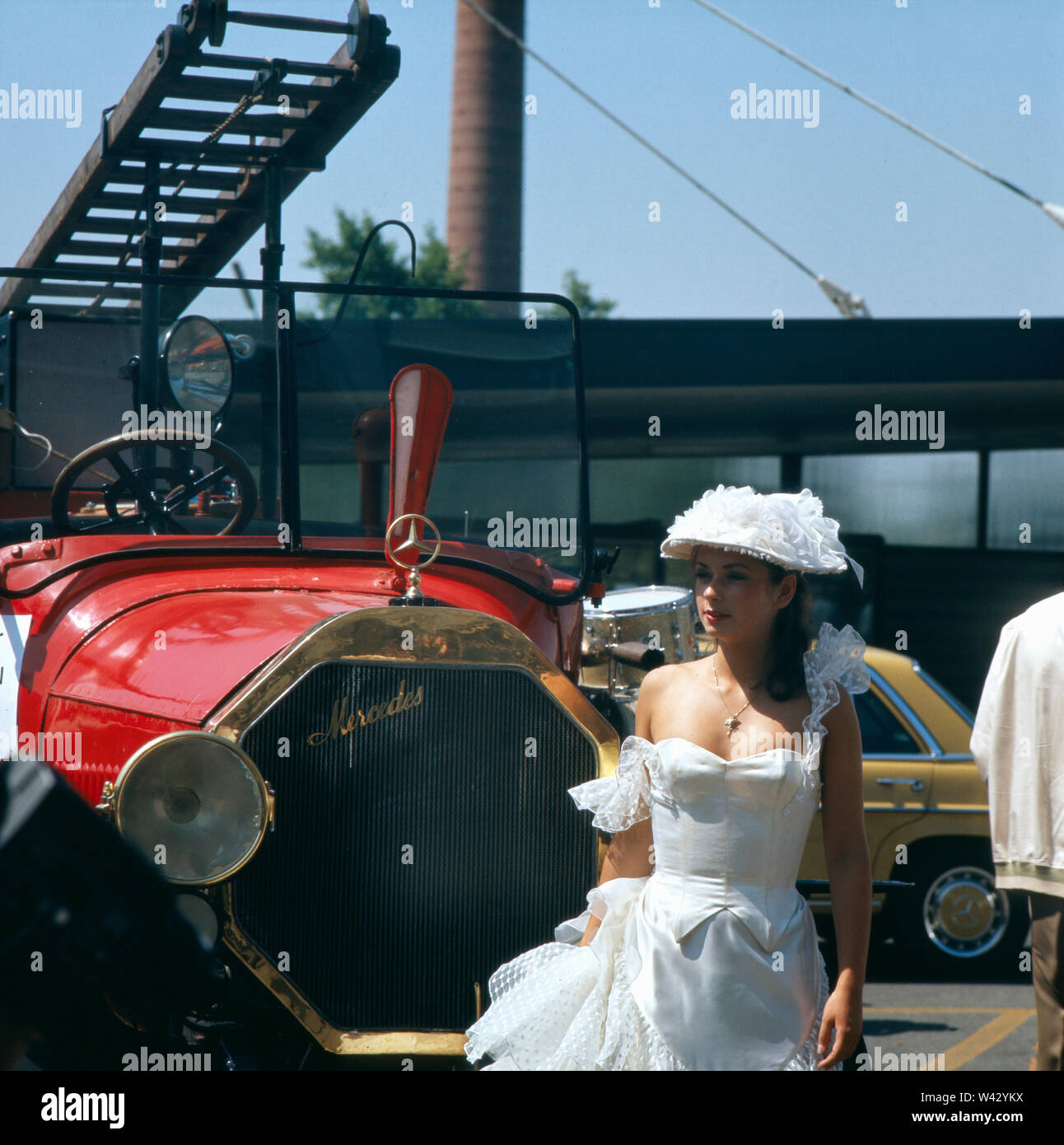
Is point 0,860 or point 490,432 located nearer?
point 0,860

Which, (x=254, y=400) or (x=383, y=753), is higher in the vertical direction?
(x=254, y=400)

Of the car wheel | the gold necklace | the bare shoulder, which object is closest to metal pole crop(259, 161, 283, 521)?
the bare shoulder

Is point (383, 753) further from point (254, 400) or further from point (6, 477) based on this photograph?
point (6, 477)

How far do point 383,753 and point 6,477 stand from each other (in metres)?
2.66

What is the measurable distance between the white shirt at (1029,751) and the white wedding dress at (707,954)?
0.96 metres

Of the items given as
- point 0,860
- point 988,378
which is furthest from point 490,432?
point 988,378

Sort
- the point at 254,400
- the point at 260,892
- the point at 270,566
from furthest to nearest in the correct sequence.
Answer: the point at 254,400 < the point at 270,566 < the point at 260,892

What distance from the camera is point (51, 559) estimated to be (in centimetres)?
374

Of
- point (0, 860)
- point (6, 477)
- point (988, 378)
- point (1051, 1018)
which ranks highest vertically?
point (988, 378)

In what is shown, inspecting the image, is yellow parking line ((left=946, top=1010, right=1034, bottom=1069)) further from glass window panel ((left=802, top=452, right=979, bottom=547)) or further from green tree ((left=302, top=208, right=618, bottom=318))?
green tree ((left=302, top=208, right=618, bottom=318))

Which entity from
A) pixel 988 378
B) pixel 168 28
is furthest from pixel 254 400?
pixel 988 378

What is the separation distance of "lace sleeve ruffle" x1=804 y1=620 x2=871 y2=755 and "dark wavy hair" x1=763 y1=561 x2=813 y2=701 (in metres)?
0.02

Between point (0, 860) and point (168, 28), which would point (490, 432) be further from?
point (0, 860)
